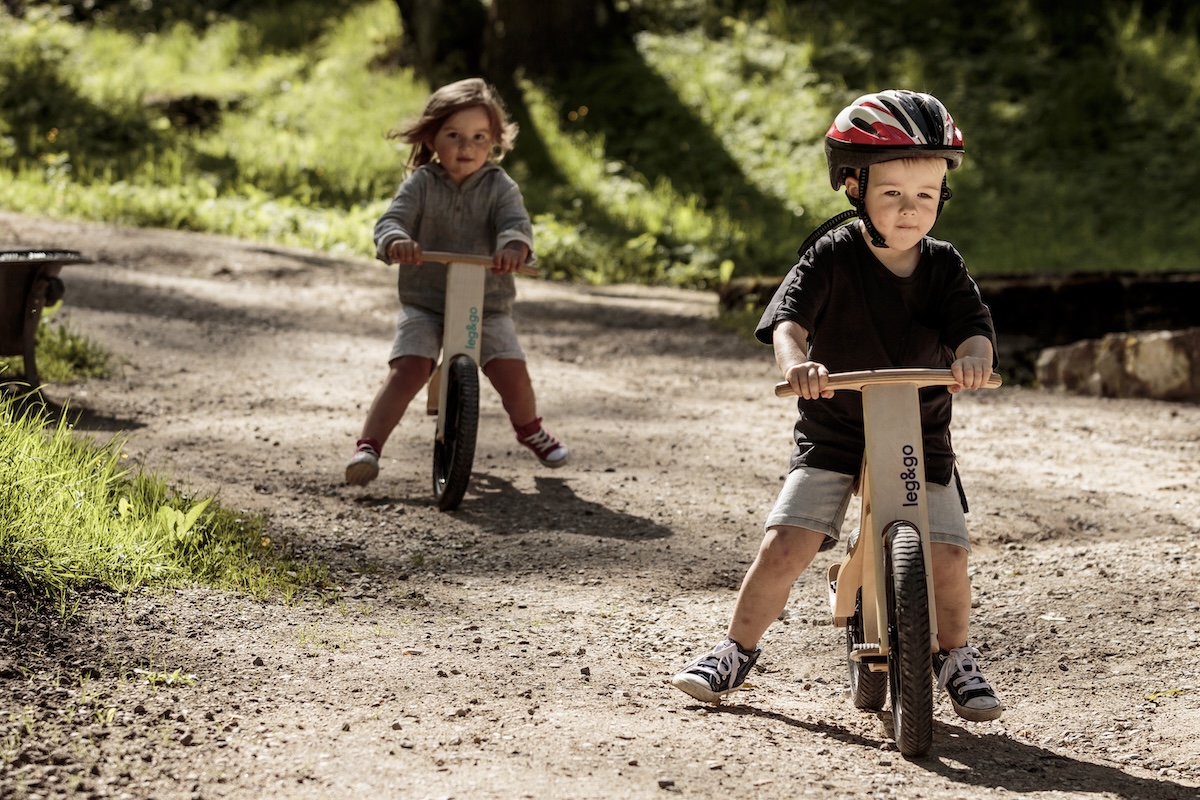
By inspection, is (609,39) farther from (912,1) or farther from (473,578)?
Answer: (473,578)

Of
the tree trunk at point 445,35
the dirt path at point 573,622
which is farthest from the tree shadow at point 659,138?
the dirt path at point 573,622

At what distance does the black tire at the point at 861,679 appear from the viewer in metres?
3.41

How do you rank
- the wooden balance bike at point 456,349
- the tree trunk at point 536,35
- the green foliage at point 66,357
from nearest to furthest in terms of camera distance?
the wooden balance bike at point 456,349 → the green foliage at point 66,357 → the tree trunk at point 536,35

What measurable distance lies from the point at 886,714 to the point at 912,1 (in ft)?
48.1

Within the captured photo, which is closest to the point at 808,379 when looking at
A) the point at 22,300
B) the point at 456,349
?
the point at 456,349

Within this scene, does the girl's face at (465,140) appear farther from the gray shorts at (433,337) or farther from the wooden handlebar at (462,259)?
the gray shorts at (433,337)

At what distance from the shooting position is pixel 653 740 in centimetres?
309

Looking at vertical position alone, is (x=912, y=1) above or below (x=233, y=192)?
above

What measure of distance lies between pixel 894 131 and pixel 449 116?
8.87 feet

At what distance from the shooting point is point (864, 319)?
3.31m

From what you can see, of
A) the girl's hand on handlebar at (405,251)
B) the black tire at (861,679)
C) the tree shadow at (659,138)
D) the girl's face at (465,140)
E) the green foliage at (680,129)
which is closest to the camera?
the black tire at (861,679)

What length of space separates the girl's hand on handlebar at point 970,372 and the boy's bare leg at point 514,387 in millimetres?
2756

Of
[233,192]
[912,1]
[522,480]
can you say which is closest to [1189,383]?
[522,480]

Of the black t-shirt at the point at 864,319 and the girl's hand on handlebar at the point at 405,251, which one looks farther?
the girl's hand on handlebar at the point at 405,251
